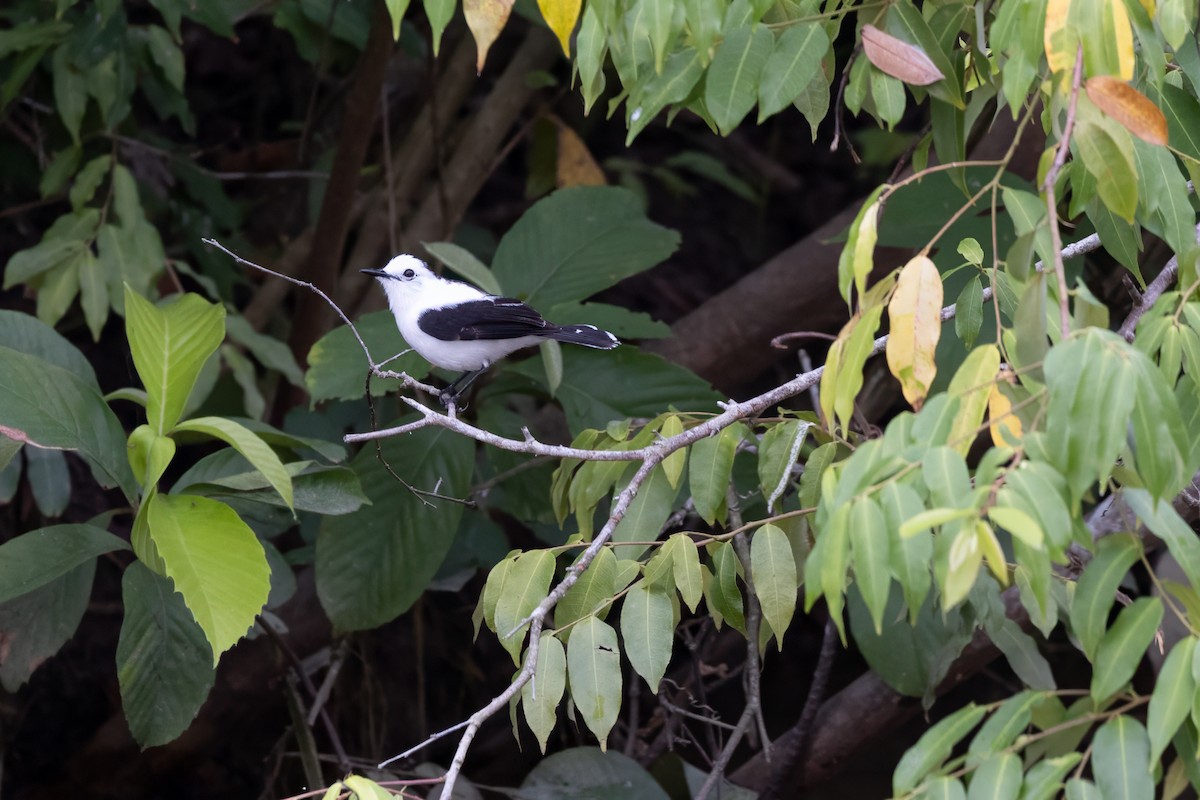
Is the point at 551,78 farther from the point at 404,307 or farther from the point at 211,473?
the point at 211,473

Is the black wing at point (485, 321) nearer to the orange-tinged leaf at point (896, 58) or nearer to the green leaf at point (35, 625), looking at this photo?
the green leaf at point (35, 625)

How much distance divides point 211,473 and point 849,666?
117 inches

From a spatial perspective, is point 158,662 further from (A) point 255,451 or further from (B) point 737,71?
(B) point 737,71

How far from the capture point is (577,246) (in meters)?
3.34

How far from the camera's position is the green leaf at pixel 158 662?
7.97 ft

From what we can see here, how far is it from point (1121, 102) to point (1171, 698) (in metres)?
0.60

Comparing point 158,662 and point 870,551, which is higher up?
point 870,551

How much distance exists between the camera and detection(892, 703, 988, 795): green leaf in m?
1.34

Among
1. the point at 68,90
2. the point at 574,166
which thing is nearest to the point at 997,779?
the point at 68,90

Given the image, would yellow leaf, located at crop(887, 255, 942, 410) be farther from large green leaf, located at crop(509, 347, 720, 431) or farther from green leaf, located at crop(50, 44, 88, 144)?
green leaf, located at crop(50, 44, 88, 144)

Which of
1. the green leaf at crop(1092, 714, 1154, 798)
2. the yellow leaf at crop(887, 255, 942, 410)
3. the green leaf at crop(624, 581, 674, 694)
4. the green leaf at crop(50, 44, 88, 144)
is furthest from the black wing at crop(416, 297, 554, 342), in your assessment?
the green leaf at crop(1092, 714, 1154, 798)

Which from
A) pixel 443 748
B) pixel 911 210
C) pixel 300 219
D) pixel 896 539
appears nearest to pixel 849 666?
pixel 443 748

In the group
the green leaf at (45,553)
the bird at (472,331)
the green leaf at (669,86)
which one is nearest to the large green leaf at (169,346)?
the green leaf at (45,553)

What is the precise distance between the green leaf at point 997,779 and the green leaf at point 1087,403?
1.01 feet
